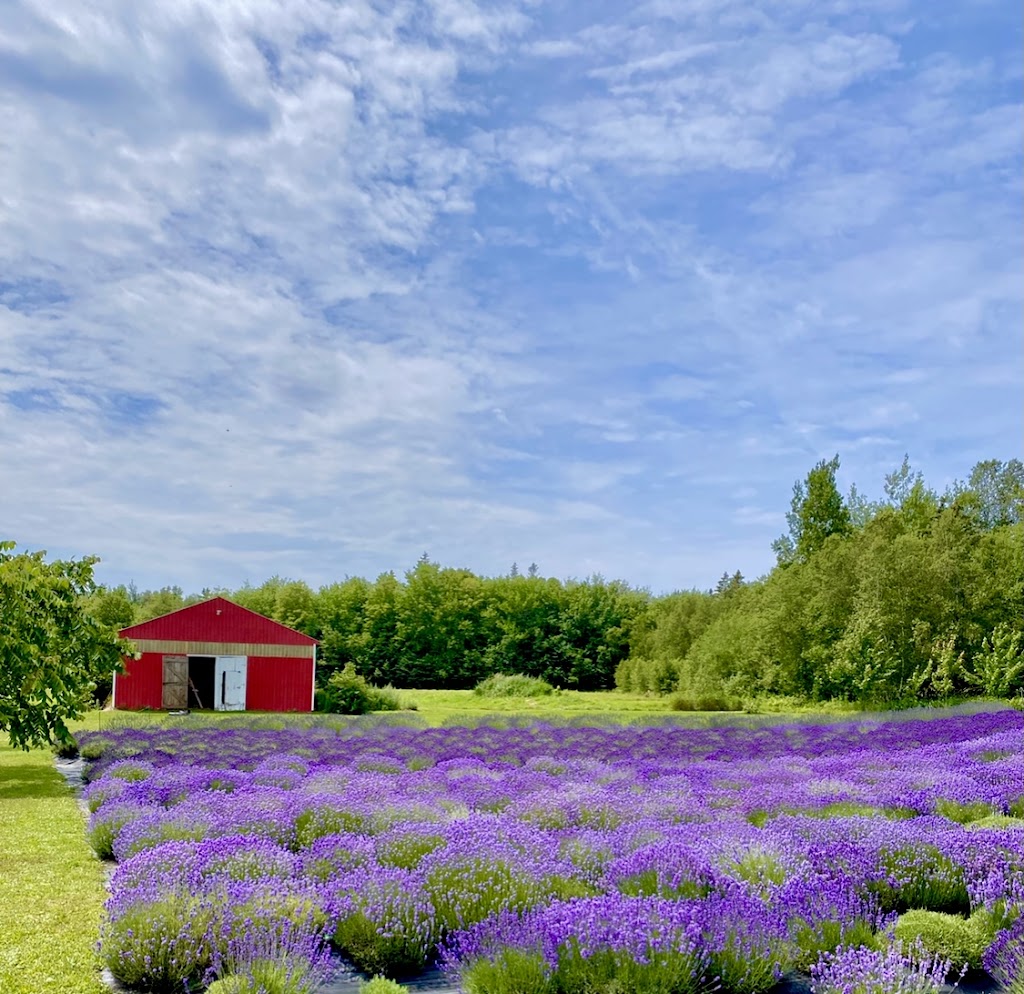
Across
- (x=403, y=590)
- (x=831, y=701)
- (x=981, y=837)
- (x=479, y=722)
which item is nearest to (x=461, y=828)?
(x=981, y=837)

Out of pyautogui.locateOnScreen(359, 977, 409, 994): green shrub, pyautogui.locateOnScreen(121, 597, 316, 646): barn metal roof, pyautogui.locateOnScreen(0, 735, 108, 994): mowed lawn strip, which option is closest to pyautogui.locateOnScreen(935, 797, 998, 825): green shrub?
pyautogui.locateOnScreen(359, 977, 409, 994): green shrub

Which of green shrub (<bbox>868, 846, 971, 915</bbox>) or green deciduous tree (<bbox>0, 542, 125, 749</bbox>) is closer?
green shrub (<bbox>868, 846, 971, 915</bbox>)

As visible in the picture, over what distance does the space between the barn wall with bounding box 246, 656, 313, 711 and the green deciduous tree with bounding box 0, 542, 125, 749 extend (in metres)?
20.1

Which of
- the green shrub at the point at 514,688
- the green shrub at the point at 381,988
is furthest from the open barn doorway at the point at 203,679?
the green shrub at the point at 381,988

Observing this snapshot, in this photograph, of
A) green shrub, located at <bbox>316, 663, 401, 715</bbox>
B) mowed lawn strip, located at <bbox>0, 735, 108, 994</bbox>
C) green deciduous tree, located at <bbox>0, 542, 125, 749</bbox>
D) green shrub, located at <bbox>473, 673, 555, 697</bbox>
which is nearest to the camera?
mowed lawn strip, located at <bbox>0, 735, 108, 994</bbox>

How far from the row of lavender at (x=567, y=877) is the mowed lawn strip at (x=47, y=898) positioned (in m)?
0.32

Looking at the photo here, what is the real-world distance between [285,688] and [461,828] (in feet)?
103

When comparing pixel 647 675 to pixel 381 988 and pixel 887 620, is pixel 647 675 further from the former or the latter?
pixel 381 988

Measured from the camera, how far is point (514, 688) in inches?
1775

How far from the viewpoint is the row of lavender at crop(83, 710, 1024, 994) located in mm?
5199

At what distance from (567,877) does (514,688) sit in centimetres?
3902

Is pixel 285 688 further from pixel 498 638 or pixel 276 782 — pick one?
pixel 276 782

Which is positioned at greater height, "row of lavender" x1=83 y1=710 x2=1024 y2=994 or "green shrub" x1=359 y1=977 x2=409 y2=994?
"row of lavender" x1=83 y1=710 x2=1024 y2=994

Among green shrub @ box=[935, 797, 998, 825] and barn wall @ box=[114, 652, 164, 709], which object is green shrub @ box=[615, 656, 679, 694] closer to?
barn wall @ box=[114, 652, 164, 709]
